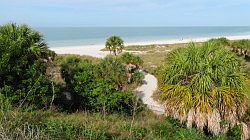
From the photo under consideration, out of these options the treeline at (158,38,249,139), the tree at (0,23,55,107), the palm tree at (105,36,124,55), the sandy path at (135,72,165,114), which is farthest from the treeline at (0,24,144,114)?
the palm tree at (105,36,124,55)

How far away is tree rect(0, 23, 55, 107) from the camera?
1694 centimetres

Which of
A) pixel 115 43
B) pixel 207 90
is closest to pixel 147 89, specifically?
pixel 207 90

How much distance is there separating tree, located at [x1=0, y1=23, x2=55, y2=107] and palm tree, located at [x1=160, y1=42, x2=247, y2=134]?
17.3 feet

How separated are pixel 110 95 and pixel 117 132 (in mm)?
9567

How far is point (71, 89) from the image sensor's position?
2239 cm

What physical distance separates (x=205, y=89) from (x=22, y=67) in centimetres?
818

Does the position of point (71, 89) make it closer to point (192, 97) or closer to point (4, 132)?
point (192, 97)

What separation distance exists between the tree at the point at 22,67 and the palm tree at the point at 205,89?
528cm

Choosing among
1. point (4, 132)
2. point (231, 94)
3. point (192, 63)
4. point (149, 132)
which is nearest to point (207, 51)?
point (192, 63)

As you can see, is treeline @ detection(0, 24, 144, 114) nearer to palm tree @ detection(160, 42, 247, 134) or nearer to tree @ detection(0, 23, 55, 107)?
tree @ detection(0, 23, 55, 107)

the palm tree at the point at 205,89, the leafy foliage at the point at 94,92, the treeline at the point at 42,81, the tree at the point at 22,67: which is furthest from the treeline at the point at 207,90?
the tree at the point at 22,67

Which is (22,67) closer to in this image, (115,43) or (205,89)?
(205,89)

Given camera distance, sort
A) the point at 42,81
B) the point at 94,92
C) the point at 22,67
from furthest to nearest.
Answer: the point at 94,92 → the point at 22,67 → the point at 42,81

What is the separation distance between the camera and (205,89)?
1541cm
